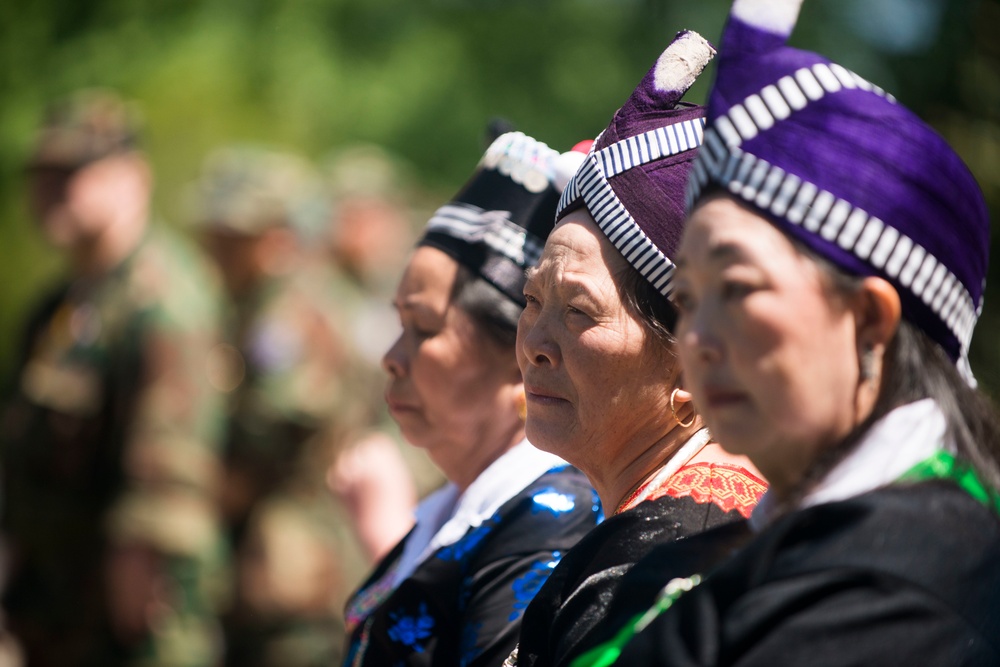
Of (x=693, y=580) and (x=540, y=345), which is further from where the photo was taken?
(x=540, y=345)

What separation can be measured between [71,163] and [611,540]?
543cm

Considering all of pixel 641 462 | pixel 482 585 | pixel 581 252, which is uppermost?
pixel 581 252

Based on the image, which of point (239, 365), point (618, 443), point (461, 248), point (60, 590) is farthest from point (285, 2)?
point (618, 443)

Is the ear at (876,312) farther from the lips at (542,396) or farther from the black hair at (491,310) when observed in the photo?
the black hair at (491,310)

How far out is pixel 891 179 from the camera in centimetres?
169

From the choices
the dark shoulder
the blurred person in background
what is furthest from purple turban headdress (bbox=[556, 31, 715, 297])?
the blurred person in background

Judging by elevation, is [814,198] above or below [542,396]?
above

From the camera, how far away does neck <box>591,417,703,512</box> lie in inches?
95.7

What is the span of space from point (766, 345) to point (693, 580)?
354 millimetres

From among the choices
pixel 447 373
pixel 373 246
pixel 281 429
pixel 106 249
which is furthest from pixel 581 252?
pixel 373 246

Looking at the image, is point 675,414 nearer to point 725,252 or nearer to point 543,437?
point 543,437

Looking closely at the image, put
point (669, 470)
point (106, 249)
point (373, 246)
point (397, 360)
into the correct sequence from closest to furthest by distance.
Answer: point (669, 470)
point (397, 360)
point (106, 249)
point (373, 246)

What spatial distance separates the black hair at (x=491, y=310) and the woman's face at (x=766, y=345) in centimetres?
149

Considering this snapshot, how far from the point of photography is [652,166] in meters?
2.40
